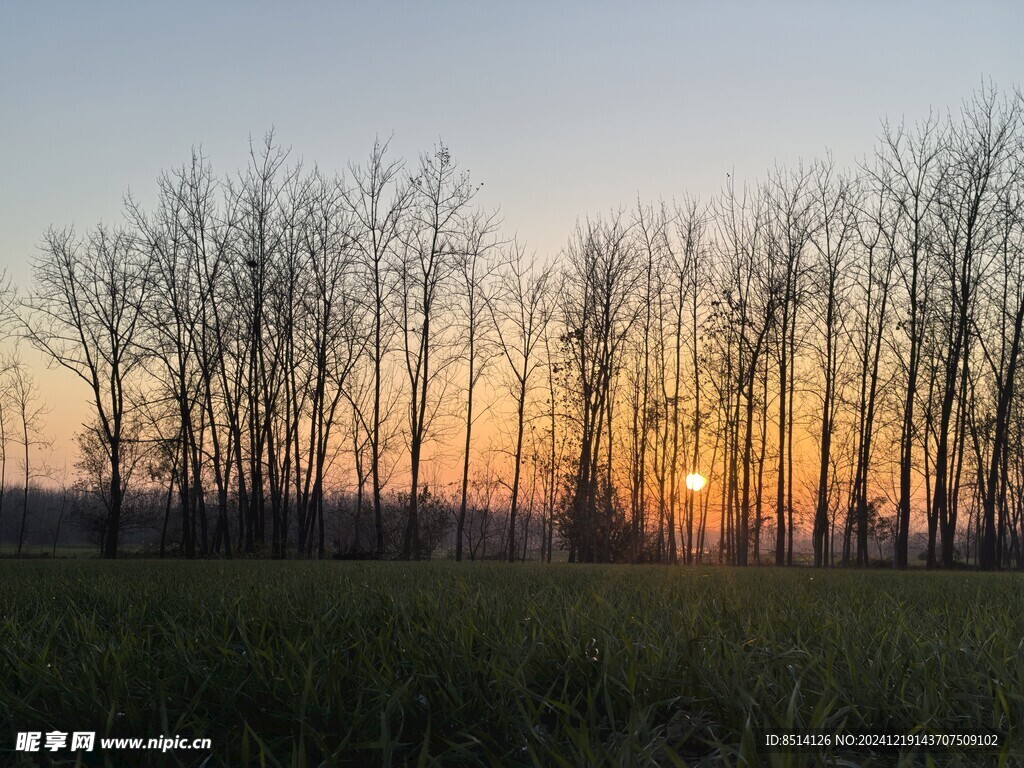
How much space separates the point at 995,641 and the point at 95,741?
115 inches

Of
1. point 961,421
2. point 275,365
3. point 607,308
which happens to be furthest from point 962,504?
point 275,365

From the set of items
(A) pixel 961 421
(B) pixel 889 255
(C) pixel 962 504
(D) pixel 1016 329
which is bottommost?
(C) pixel 962 504

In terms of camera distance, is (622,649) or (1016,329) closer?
(622,649)

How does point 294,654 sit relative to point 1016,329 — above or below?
below

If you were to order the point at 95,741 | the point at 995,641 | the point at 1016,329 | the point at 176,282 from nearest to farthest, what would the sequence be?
the point at 95,741, the point at 995,641, the point at 1016,329, the point at 176,282

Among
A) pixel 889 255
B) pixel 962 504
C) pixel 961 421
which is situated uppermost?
pixel 889 255

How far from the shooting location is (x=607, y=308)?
26.2 meters

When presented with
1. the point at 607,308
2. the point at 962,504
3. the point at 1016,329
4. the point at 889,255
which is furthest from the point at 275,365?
the point at 962,504

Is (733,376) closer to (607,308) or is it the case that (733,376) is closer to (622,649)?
(607,308)

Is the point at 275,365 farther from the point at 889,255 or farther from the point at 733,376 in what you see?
the point at 889,255

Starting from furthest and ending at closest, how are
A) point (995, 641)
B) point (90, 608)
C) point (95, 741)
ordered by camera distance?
point (90, 608) < point (995, 641) < point (95, 741)

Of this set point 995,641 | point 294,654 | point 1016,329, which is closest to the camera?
point 294,654

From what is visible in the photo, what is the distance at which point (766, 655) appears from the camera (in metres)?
2.40

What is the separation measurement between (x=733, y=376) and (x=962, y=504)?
34285 millimetres
